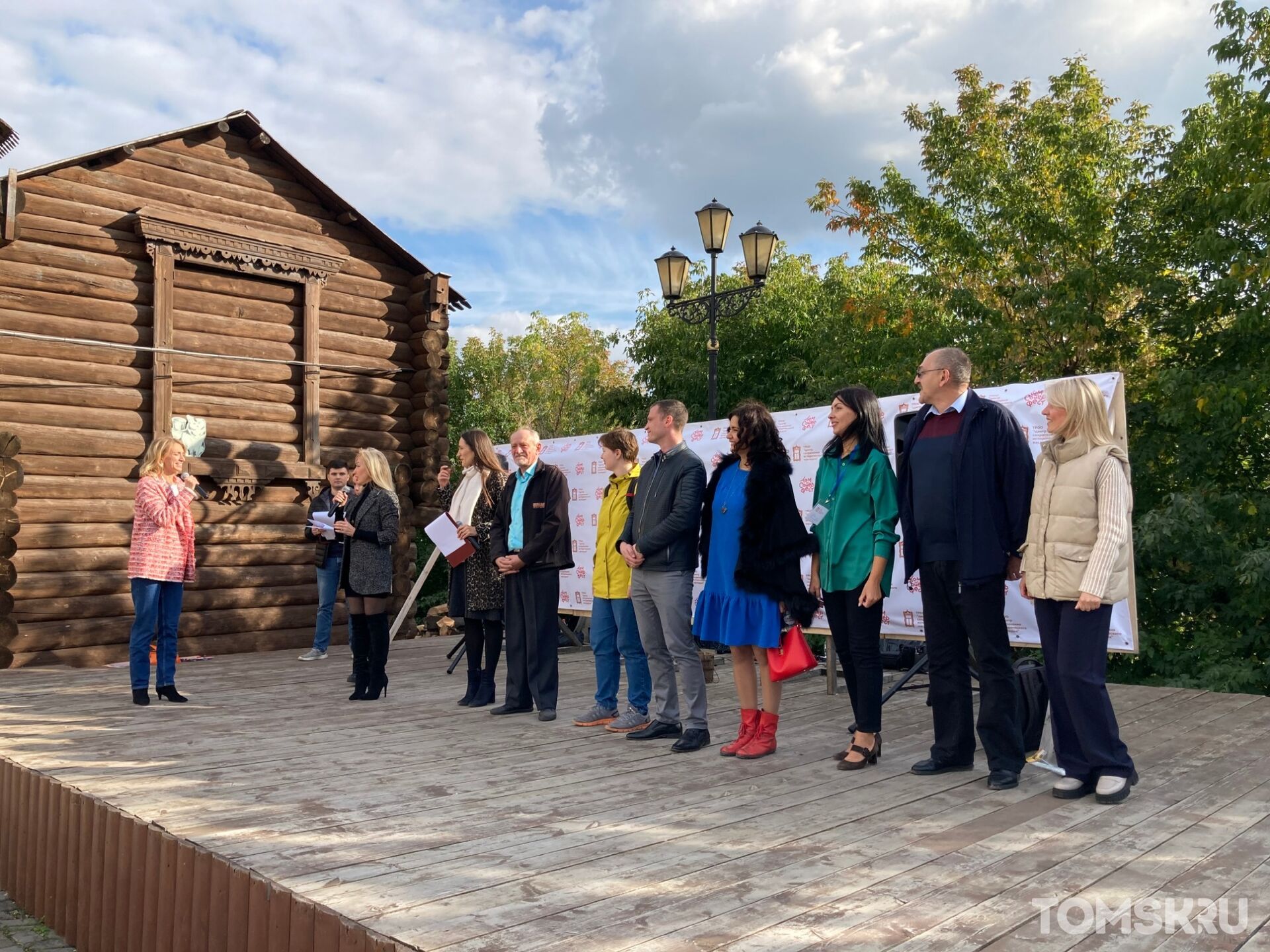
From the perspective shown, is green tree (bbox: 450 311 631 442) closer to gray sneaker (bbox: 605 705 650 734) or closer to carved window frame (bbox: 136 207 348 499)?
carved window frame (bbox: 136 207 348 499)

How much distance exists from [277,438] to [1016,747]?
764 centimetres

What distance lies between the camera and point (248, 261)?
9344 mm

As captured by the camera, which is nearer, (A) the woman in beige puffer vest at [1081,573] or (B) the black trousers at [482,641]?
(A) the woman in beige puffer vest at [1081,573]

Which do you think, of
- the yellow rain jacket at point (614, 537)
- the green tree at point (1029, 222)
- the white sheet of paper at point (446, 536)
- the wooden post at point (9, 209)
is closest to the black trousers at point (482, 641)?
the white sheet of paper at point (446, 536)

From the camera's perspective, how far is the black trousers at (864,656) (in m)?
4.27

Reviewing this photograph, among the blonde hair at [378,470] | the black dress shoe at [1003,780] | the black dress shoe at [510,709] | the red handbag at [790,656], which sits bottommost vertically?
the black dress shoe at [510,709]

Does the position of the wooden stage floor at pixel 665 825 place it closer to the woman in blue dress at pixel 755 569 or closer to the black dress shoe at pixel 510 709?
the black dress shoe at pixel 510 709

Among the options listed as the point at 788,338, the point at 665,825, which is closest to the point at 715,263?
the point at 665,825

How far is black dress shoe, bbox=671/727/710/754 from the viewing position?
15.2 ft

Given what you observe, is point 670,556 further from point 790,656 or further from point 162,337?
point 162,337

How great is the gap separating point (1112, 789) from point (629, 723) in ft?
7.75

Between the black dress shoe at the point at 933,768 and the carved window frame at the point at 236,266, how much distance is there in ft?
23.0

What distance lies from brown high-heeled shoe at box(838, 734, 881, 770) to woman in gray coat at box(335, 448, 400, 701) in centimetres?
301

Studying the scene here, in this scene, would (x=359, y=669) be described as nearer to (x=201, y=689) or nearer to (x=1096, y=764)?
(x=201, y=689)
